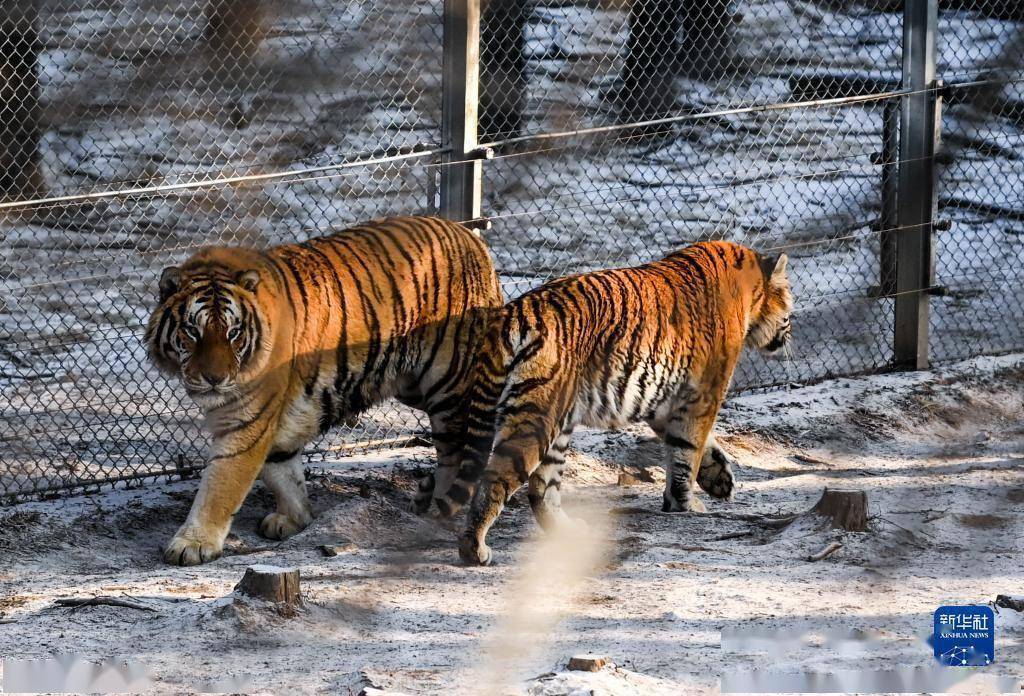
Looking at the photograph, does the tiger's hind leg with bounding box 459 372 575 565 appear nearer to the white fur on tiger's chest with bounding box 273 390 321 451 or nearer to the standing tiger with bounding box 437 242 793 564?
the standing tiger with bounding box 437 242 793 564

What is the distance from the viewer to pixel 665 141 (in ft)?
3.28

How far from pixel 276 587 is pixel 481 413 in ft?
4.38

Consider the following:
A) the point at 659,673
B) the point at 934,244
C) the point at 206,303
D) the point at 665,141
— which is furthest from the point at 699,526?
the point at 665,141

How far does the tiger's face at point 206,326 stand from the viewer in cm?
463

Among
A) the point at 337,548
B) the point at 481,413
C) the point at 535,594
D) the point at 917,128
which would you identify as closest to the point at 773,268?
the point at 481,413

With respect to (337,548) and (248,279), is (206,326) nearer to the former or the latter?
(248,279)

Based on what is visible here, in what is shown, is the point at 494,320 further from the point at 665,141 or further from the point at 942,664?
the point at 665,141

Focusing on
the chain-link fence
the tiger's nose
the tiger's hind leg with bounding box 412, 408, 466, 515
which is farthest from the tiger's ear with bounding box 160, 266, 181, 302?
the chain-link fence

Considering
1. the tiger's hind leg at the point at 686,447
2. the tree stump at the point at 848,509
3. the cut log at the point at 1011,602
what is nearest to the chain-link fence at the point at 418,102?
the cut log at the point at 1011,602

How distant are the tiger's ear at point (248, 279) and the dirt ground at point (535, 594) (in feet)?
3.20

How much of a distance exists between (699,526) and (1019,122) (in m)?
4.67

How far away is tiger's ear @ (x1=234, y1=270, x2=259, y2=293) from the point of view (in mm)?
4508

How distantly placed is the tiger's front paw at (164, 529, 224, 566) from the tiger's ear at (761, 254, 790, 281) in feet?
9.00

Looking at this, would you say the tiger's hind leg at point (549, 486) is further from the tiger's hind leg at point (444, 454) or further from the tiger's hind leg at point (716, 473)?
the tiger's hind leg at point (716, 473)
